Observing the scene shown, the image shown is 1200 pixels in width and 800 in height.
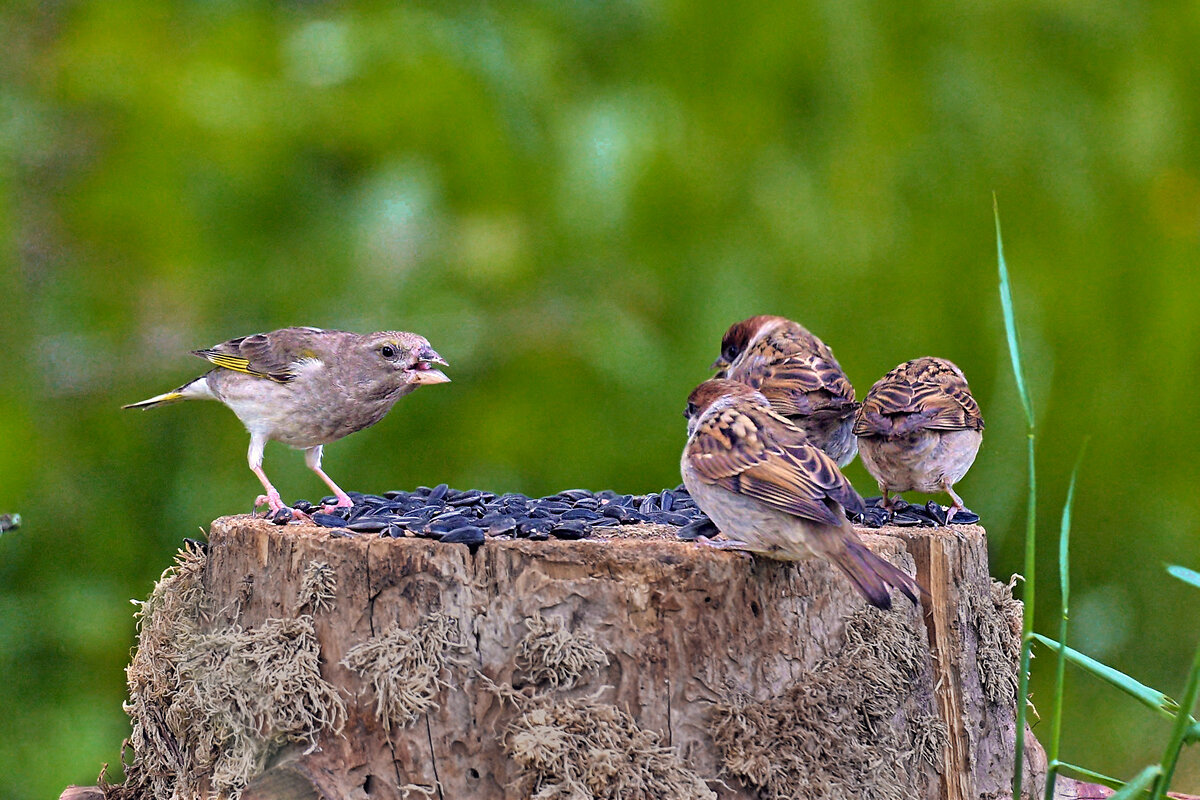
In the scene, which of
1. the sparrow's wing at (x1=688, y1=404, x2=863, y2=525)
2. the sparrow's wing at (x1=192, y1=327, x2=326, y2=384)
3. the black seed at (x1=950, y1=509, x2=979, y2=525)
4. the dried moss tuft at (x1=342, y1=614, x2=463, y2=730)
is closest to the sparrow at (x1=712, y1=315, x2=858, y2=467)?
the black seed at (x1=950, y1=509, x2=979, y2=525)

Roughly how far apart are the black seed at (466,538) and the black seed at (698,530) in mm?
735

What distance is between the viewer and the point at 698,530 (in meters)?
3.79

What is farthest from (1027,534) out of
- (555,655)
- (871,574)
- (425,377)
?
(425,377)

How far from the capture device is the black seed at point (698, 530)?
147 inches

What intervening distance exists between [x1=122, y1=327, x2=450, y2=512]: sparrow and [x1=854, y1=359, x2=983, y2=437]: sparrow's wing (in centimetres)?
168

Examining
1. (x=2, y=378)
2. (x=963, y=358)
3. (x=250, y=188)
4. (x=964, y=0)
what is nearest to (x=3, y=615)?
(x=2, y=378)

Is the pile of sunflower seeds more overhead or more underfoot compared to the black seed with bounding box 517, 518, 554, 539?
more underfoot

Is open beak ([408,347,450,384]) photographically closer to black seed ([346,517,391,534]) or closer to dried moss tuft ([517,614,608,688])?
black seed ([346,517,391,534])

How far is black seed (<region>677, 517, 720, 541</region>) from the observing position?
3730 mm

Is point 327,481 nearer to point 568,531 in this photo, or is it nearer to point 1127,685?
point 568,531

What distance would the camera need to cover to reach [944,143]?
652 cm

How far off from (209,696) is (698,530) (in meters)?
1.54

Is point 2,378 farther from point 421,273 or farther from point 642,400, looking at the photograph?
point 642,400

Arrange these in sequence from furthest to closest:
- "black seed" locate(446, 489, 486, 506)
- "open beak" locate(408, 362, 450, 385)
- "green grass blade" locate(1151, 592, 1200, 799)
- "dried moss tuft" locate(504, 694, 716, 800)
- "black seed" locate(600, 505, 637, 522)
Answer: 1. "open beak" locate(408, 362, 450, 385)
2. "black seed" locate(446, 489, 486, 506)
3. "black seed" locate(600, 505, 637, 522)
4. "dried moss tuft" locate(504, 694, 716, 800)
5. "green grass blade" locate(1151, 592, 1200, 799)
